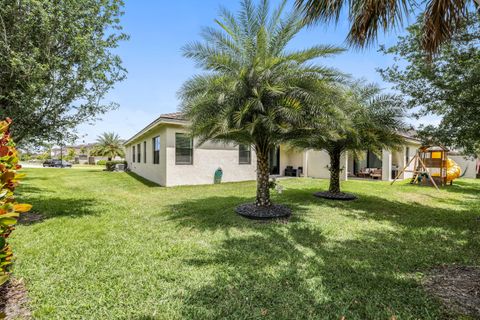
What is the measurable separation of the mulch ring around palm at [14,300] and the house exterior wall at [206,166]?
1067 cm

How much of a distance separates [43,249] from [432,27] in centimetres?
813

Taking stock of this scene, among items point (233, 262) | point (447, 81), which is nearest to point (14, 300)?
point (233, 262)

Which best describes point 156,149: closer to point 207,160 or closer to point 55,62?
point 207,160

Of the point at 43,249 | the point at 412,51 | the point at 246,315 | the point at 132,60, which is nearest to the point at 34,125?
the point at 132,60

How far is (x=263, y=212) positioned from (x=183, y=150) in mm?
8692

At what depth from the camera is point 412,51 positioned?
7656 millimetres

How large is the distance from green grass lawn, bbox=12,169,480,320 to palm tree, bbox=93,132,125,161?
139ft

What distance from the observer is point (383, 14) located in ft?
12.7

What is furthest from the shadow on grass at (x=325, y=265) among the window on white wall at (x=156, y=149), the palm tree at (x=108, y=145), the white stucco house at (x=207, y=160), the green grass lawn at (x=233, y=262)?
the palm tree at (x=108, y=145)

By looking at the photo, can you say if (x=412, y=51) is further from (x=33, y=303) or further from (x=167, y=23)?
(x=33, y=303)

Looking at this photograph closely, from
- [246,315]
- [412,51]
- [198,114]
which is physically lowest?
[246,315]

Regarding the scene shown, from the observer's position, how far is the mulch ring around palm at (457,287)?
3000 millimetres

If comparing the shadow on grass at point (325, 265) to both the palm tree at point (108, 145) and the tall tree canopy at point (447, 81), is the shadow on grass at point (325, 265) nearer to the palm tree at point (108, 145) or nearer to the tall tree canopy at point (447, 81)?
the tall tree canopy at point (447, 81)

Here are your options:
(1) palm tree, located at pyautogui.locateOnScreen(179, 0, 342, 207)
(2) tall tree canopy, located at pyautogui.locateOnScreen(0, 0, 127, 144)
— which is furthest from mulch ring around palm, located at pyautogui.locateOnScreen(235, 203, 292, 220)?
(2) tall tree canopy, located at pyautogui.locateOnScreen(0, 0, 127, 144)
